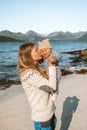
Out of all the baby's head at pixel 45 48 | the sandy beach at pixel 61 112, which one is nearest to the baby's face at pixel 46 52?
the baby's head at pixel 45 48

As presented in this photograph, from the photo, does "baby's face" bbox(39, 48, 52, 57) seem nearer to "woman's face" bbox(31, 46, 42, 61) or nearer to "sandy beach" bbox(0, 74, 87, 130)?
"woman's face" bbox(31, 46, 42, 61)

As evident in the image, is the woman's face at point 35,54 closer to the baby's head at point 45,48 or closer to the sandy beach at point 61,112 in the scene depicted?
the baby's head at point 45,48

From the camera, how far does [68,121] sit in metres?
6.14

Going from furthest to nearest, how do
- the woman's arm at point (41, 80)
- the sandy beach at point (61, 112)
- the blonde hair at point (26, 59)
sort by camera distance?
the sandy beach at point (61, 112), the blonde hair at point (26, 59), the woman's arm at point (41, 80)

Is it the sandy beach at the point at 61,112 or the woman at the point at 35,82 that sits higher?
the woman at the point at 35,82

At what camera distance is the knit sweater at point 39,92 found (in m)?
3.31

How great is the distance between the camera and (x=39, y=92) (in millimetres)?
3439

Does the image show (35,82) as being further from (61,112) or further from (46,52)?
(61,112)

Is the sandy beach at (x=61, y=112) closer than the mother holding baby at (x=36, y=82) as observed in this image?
No

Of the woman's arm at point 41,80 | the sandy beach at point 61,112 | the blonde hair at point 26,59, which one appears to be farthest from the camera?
the sandy beach at point 61,112

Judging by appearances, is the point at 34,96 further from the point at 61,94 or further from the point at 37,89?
the point at 61,94

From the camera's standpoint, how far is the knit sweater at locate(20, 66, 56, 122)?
10.9 ft

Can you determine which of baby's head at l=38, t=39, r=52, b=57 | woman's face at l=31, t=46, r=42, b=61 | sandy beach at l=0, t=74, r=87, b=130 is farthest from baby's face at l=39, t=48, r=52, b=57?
sandy beach at l=0, t=74, r=87, b=130

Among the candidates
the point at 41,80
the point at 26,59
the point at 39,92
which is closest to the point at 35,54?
the point at 26,59
